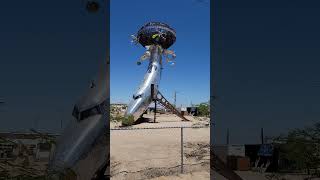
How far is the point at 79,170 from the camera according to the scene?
20.7ft

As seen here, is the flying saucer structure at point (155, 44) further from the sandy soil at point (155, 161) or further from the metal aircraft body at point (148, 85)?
the sandy soil at point (155, 161)

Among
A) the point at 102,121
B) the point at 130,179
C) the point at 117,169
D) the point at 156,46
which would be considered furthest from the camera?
the point at 156,46

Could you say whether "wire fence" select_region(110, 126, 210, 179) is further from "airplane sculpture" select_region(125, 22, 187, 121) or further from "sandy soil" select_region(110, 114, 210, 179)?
"airplane sculpture" select_region(125, 22, 187, 121)

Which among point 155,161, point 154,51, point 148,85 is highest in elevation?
point 154,51

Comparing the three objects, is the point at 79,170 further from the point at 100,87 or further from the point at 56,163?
the point at 100,87

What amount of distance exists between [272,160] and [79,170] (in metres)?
6.72

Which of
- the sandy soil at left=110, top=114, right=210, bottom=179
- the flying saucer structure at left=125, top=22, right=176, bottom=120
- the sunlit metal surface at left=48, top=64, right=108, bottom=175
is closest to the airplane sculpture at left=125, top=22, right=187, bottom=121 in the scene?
the flying saucer structure at left=125, top=22, right=176, bottom=120

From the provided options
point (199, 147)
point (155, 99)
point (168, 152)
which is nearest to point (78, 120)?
point (168, 152)

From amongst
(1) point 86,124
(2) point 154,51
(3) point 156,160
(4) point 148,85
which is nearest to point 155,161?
(3) point 156,160

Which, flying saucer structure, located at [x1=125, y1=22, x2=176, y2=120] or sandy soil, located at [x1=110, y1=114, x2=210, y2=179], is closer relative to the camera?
sandy soil, located at [x1=110, y1=114, x2=210, y2=179]

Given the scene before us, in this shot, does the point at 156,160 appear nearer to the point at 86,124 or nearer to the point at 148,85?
the point at 86,124

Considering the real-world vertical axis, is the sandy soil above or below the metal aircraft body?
below

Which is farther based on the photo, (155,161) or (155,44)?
(155,44)

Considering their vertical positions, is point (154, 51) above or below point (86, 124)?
above
